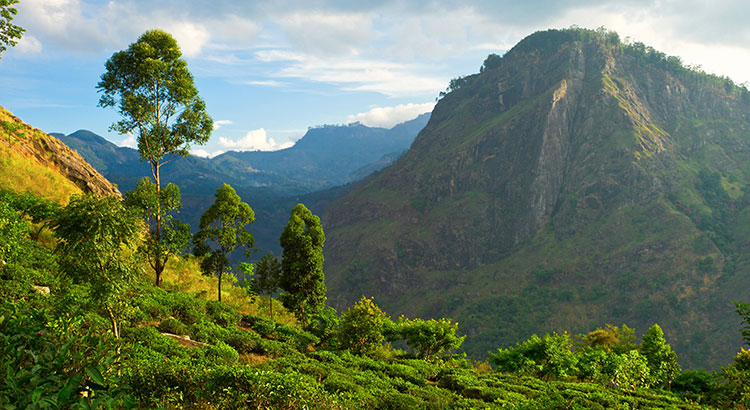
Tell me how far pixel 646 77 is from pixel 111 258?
9252 inches

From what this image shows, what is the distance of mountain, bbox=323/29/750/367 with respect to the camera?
11675 centimetres

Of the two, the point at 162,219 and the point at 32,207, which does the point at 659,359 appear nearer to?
the point at 162,219

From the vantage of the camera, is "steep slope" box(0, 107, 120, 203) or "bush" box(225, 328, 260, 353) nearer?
"bush" box(225, 328, 260, 353)

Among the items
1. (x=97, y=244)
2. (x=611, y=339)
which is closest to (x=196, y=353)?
(x=97, y=244)

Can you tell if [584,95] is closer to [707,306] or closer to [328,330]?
[707,306]

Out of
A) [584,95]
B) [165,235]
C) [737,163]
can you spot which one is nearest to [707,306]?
[737,163]

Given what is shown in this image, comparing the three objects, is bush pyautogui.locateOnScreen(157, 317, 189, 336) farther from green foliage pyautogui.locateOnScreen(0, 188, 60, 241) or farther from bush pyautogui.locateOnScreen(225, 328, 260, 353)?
green foliage pyautogui.locateOnScreen(0, 188, 60, 241)

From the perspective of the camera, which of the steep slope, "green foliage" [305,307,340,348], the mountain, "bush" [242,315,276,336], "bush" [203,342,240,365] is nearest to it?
"bush" [203,342,240,365]

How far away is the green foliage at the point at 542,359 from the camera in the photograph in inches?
906

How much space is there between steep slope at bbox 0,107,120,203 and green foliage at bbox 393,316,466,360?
21.8 meters

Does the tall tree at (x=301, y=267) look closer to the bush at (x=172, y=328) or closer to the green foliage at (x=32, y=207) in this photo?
the bush at (x=172, y=328)

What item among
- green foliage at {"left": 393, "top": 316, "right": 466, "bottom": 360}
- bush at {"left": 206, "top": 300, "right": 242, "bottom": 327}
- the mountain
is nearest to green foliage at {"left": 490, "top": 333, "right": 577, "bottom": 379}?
green foliage at {"left": 393, "top": 316, "right": 466, "bottom": 360}

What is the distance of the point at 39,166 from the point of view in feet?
85.1

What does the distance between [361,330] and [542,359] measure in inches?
477
